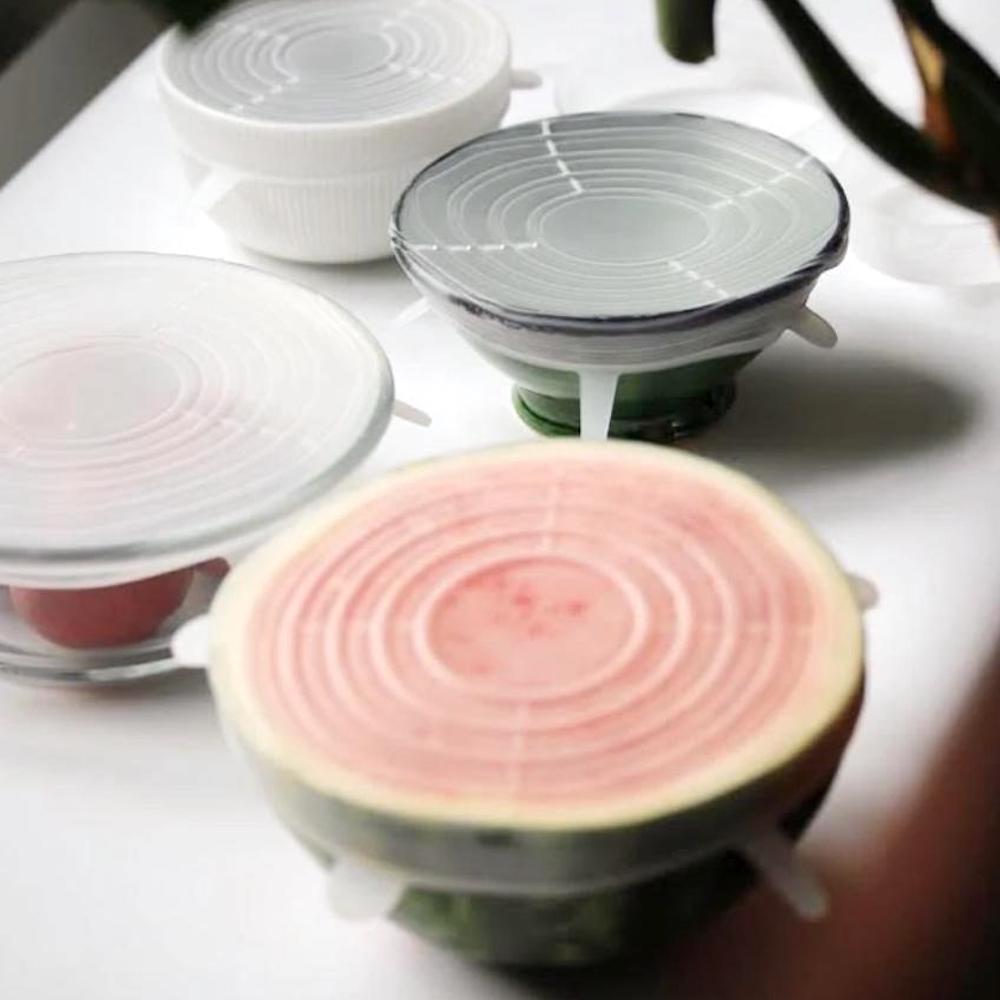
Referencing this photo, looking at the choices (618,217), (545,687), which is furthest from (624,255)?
(545,687)

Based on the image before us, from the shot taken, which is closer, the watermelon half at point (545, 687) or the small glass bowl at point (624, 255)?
the watermelon half at point (545, 687)

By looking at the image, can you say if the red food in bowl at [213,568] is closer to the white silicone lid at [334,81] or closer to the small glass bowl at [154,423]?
the small glass bowl at [154,423]

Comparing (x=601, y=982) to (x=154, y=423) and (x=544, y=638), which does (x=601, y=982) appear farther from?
(x=154, y=423)

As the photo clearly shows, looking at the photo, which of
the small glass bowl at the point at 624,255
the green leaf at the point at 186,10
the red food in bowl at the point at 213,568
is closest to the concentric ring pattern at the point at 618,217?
the small glass bowl at the point at 624,255

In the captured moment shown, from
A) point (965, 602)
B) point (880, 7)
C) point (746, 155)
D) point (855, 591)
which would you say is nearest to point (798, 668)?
point (855, 591)

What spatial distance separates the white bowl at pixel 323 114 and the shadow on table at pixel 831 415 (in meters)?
0.16

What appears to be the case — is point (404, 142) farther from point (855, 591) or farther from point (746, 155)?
point (855, 591)

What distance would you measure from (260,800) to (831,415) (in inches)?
10.2

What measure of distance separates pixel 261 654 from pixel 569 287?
0.23 metres

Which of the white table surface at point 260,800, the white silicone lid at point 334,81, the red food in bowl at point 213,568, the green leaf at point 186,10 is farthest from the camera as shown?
the white silicone lid at point 334,81

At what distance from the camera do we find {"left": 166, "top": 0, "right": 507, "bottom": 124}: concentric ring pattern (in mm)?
650

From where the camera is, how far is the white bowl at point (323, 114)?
2.07 feet

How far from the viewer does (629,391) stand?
1.77 ft

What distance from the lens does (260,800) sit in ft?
1.45
